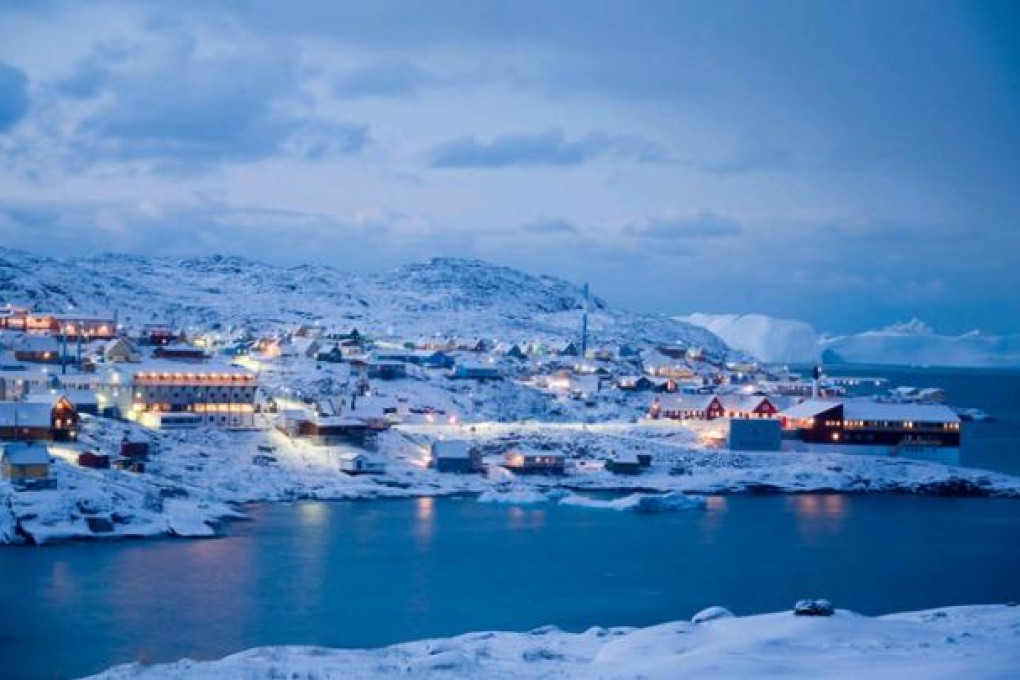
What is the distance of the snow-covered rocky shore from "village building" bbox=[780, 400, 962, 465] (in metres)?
3.29

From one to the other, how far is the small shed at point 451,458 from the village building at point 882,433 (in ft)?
59.3

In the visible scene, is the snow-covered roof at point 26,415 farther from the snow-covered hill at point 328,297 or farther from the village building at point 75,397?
the snow-covered hill at point 328,297

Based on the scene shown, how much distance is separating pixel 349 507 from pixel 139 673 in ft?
82.6

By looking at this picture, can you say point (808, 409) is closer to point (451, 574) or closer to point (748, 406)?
point (748, 406)

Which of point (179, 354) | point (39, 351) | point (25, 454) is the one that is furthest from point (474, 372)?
point (25, 454)

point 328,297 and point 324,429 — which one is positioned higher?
point 328,297

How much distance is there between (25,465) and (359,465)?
1505 centimetres

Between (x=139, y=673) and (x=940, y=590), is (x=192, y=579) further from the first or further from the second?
(x=940, y=590)

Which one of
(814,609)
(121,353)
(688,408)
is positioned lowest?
(814,609)

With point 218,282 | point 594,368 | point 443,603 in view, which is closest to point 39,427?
point 443,603

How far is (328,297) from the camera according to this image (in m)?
152

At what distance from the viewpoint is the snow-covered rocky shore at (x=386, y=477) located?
38562mm

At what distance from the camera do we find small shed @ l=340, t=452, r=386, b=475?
167 ft

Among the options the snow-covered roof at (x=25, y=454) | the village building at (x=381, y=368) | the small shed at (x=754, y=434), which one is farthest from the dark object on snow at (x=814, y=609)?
the village building at (x=381, y=368)
